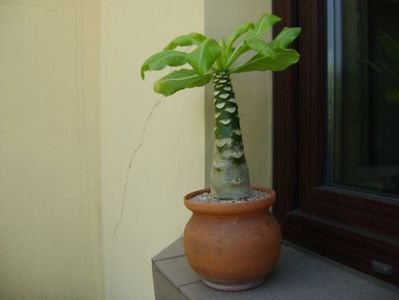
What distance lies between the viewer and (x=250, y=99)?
1.03 metres

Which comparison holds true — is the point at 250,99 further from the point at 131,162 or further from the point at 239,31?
the point at 131,162

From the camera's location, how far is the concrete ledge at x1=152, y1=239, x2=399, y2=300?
0.76 m

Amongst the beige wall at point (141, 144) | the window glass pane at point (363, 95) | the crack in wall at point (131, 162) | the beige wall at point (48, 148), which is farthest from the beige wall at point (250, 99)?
the beige wall at point (48, 148)

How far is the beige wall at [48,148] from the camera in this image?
58.9 inches

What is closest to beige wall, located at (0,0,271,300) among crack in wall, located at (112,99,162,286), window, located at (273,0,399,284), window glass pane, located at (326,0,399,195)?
crack in wall, located at (112,99,162,286)

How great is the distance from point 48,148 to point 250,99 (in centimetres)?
83

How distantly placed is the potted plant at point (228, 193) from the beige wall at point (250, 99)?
0.64ft

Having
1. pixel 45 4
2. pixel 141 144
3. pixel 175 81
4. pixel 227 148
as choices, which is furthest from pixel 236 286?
pixel 45 4

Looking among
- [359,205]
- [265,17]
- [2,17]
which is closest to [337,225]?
[359,205]

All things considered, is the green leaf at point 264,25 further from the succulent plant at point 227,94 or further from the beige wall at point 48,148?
the beige wall at point 48,148

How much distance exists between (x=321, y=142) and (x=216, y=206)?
32 centimetres

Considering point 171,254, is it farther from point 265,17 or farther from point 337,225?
point 265,17

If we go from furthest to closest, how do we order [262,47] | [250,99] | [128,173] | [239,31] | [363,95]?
1. [128,173]
2. [250,99]
3. [363,95]
4. [239,31]
5. [262,47]

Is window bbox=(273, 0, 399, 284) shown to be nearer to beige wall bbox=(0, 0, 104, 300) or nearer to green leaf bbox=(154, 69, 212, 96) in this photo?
green leaf bbox=(154, 69, 212, 96)
